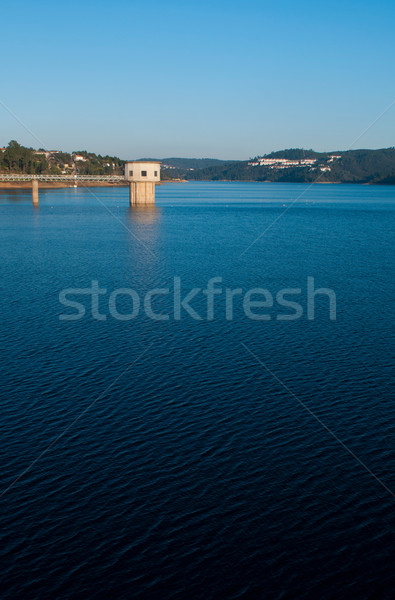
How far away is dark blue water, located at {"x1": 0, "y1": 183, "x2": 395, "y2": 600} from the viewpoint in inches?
557

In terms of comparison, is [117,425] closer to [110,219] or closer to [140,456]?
[140,456]

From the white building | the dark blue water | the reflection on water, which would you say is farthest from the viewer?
the white building

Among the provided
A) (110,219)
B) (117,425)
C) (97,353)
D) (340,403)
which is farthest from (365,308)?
(110,219)

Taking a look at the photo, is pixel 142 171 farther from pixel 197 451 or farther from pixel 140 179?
pixel 197 451

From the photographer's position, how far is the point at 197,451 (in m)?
19.8

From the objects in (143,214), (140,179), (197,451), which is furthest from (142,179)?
(197,451)

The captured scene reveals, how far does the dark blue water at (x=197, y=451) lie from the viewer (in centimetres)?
1416

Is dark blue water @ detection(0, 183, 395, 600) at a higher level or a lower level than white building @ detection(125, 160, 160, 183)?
lower

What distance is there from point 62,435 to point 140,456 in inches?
138

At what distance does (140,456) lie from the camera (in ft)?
63.9

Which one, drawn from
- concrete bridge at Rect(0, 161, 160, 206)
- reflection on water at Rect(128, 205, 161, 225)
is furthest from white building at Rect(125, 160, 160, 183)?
reflection on water at Rect(128, 205, 161, 225)

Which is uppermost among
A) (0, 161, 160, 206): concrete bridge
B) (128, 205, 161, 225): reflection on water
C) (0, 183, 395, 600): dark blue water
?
(0, 161, 160, 206): concrete bridge

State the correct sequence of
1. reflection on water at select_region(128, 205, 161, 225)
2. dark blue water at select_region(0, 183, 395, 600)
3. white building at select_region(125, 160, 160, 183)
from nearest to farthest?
dark blue water at select_region(0, 183, 395, 600) → reflection on water at select_region(128, 205, 161, 225) → white building at select_region(125, 160, 160, 183)

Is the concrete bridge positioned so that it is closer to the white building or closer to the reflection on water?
the white building
